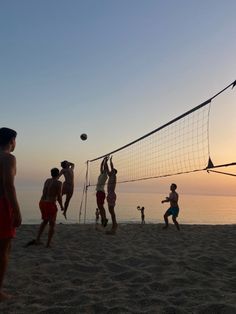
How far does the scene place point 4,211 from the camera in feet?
12.4

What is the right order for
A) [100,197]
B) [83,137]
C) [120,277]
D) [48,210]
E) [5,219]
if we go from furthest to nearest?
[83,137] < [100,197] < [48,210] < [120,277] < [5,219]

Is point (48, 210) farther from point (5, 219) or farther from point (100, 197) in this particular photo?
point (5, 219)

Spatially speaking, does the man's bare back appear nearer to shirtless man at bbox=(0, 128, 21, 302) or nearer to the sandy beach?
the sandy beach

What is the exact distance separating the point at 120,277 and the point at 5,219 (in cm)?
→ 191

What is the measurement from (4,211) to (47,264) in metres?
2.11

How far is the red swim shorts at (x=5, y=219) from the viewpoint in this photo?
3762 millimetres

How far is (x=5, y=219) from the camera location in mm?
3777

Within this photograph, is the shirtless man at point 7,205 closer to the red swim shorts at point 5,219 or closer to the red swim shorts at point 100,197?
the red swim shorts at point 5,219

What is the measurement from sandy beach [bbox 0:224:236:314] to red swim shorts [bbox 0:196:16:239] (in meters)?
0.67

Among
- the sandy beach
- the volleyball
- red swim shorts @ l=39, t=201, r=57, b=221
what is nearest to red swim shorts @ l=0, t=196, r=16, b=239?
the sandy beach

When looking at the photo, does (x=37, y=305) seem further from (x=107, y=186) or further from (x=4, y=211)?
(x=107, y=186)

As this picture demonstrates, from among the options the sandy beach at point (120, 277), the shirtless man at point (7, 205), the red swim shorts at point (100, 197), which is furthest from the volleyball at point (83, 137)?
the shirtless man at point (7, 205)

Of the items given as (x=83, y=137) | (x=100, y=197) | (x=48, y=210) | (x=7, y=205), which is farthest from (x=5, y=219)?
(x=83, y=137)

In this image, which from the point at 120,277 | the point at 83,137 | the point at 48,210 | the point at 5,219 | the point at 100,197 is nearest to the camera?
the point at 5,219
